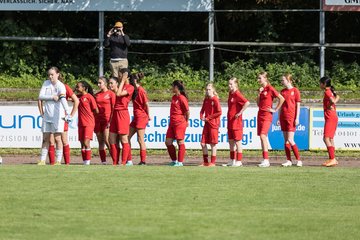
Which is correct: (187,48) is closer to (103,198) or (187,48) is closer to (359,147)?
(359,147)

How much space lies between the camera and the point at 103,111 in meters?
23.5

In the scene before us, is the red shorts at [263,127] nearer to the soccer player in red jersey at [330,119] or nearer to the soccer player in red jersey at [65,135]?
the soccer player in red jersey at [330,119]

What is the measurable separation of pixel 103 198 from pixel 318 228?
339 cm

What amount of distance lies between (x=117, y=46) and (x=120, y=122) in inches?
229

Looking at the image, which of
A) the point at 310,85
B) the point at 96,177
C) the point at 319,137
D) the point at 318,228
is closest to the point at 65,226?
the point at 318,228

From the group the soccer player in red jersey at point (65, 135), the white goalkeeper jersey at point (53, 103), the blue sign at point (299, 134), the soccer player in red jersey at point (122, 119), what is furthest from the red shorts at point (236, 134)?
the blue sign at point (299, 134)

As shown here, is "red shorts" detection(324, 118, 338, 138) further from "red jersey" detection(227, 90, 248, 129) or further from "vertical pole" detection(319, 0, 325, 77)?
"vertical pole" detection(319, 0, 325, 77)

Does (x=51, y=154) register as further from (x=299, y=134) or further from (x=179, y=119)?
(x=299, y=134)

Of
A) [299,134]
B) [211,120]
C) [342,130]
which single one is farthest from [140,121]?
[342,130]

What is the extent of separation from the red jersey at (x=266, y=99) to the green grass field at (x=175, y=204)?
3588 millimetres

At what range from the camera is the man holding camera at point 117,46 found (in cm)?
2805

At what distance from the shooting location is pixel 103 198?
14898 mm

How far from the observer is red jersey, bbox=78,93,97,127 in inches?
910

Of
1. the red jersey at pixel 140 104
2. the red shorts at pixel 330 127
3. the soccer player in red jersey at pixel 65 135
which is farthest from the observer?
the red shorts at pixel 330 127
